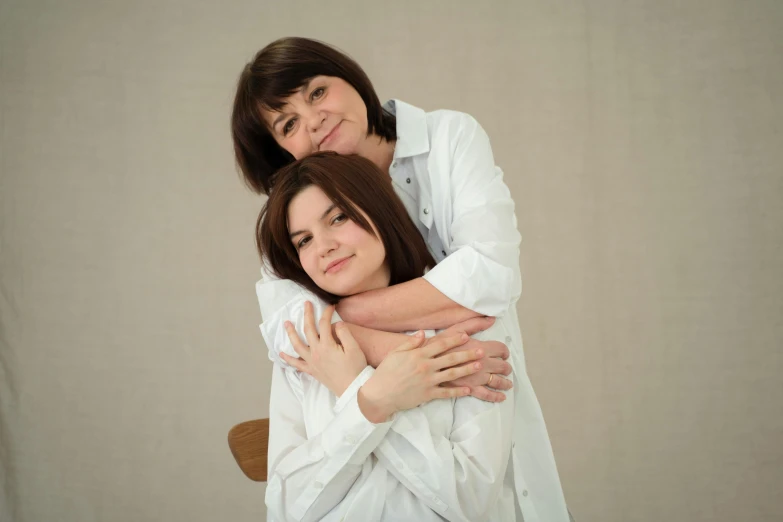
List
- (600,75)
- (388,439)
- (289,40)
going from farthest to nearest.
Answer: (600,75) < (289,40) < (388,439)

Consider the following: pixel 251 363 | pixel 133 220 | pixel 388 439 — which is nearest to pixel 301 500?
pixel 388 439

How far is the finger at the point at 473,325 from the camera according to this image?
5.44ft

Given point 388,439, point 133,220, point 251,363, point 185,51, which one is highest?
point 185,51

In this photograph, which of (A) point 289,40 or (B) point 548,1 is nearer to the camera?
(A) point 289,40

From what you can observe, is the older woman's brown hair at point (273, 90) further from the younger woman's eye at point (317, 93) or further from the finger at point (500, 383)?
the finger at point (500, 383)

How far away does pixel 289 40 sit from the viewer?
6.13 feet

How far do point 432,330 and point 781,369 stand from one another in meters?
2.42

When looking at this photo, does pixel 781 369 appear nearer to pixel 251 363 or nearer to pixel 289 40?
pixel 251 363

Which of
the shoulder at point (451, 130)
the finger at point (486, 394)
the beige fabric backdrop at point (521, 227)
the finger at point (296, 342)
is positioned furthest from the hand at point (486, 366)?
the beige fabric backdrop at point (521, 227)

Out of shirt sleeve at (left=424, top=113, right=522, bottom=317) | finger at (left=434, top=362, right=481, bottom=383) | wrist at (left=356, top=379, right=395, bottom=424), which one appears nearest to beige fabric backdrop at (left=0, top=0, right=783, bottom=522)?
shirt sleeve at (left=424, top=113, right=522, bottom=317)

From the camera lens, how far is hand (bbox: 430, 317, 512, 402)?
160cm

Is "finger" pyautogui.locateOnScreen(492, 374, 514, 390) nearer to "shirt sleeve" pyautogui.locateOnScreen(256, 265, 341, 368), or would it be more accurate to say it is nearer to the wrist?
the wrist

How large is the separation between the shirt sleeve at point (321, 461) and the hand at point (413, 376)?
3 centimetres

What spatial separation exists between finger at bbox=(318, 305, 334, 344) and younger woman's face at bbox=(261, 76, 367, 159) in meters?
0.41
